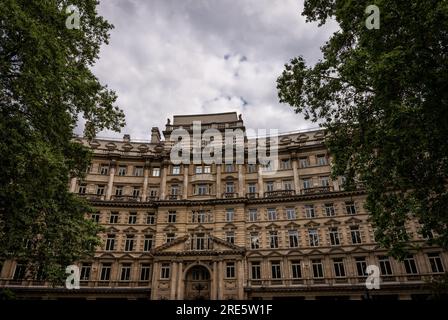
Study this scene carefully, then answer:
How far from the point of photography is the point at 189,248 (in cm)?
3312

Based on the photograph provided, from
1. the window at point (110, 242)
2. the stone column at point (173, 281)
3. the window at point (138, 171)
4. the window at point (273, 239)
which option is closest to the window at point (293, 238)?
the window at point (273, 239)

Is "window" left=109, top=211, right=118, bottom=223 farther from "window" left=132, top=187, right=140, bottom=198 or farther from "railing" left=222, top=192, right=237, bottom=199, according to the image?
"railing" left=222, top=192, right=237, bottom=199

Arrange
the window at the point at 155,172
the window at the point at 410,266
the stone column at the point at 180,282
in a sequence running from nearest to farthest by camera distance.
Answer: the window at the point at 410,266 → the stone column at the point at 180,282 → the window at the point at 155,172

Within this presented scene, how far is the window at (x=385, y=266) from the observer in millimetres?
29375

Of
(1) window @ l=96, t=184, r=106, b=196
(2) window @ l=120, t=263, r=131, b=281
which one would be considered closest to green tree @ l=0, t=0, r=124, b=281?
(2) window @ l=120, t=263, r=131, b=281

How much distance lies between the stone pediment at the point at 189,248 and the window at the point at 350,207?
42.7ft

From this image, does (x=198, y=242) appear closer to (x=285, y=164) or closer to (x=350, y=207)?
(x=285, y=164)

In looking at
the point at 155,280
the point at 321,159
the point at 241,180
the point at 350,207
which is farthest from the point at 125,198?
the point at 350,207

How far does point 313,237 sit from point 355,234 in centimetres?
453

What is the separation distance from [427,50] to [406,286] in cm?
2565

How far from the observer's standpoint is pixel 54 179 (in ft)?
40.1

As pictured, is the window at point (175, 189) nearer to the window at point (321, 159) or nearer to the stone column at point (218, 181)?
the stone column at point (218, 181)

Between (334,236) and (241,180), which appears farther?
(241,180)
